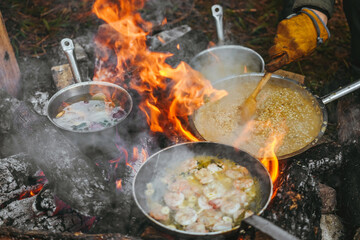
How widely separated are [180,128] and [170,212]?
118 cm

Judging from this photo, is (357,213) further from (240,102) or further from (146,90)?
(146,90)

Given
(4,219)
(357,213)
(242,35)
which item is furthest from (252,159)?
(242,35)

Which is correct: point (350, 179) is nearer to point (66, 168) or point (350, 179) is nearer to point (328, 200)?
point (328, 200)

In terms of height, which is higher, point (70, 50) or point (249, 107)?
point (70, 50)

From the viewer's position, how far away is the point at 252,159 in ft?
9.50

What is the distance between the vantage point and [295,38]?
10.9 ft

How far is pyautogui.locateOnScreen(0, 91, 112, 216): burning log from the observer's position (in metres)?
2.82

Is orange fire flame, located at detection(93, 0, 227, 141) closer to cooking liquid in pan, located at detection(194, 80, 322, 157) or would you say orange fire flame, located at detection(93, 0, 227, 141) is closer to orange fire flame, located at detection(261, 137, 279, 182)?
cooking liquid in pan, located at detection(194, 80, 322, 157)

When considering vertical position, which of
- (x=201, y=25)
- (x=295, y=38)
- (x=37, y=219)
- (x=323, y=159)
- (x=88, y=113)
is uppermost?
(x=295, y=38)

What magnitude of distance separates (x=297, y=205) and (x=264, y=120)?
1.07 metres

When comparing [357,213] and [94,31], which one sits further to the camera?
[94,31]

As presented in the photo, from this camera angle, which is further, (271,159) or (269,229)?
(271,159)

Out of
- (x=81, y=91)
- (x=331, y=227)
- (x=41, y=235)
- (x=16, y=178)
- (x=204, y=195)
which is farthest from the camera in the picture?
(x=81, y=91)

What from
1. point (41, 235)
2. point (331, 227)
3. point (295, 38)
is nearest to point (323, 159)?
point (331, 227)
